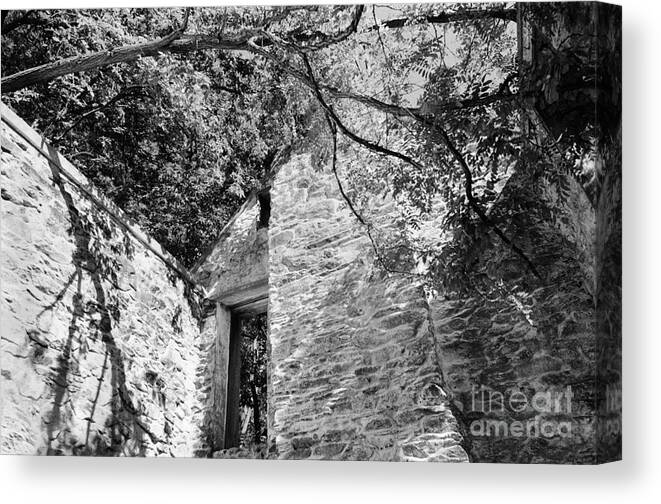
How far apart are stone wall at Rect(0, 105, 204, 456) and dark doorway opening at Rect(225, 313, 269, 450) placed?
0.19 metres

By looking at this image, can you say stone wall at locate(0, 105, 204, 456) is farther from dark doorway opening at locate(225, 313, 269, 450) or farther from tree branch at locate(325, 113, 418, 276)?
tree branch at locate(325, 113, 418, 276)

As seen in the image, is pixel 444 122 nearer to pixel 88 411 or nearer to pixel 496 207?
pixel 496 207

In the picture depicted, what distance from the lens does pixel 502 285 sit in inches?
188

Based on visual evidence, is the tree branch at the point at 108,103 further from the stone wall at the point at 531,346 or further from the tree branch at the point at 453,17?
the stone wall at the point at 531,346

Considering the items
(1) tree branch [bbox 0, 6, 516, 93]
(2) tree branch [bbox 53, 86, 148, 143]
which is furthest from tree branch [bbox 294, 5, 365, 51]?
(2) tree branch [bbox 53, 86, 148, 143]

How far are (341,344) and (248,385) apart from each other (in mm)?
519

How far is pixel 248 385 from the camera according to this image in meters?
5.07

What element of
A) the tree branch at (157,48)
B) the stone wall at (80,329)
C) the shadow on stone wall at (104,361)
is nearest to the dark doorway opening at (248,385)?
the stone wall at (80,329)

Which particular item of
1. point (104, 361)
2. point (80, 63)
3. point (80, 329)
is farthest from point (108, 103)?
point (104, 361)

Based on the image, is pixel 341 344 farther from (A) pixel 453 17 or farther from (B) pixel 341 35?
(A) pixel 453 17

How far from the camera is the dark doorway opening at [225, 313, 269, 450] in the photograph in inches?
198

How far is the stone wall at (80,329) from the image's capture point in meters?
5.02

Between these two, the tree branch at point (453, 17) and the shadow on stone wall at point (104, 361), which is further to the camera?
the shadow on stone wall at point (104, 361)

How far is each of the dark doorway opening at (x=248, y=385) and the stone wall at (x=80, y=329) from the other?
194 millimetres
